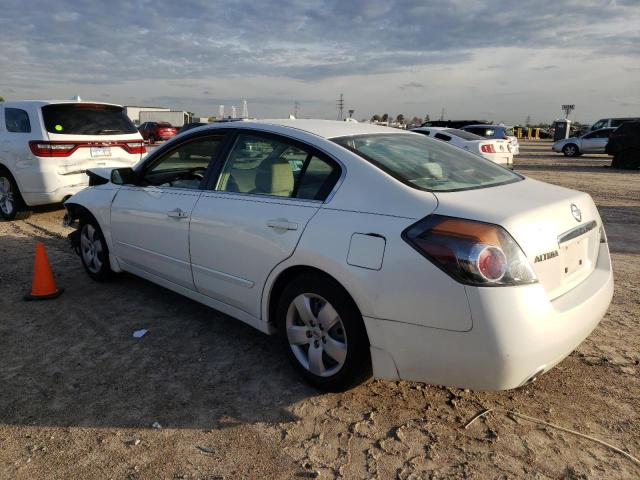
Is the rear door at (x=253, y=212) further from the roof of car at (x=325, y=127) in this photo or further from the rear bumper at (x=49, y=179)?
the rear bumper at (x=49, y=179)

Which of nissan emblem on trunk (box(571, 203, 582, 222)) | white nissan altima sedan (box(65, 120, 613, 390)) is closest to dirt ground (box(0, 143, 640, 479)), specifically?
white nissan altima sedan (box(65, 120, 613, 390))

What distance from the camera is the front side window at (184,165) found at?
3.86m

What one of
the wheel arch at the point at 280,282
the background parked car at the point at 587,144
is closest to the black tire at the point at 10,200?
the wheel arch at the point at 280,282

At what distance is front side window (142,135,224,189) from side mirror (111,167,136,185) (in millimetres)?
99

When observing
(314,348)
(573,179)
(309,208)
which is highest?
(309,208)

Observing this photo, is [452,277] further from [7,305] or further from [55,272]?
[55,272]

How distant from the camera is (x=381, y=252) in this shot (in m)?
2.55

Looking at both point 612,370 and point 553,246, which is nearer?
point 553,246

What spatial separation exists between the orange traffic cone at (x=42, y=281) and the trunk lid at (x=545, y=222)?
3713mm

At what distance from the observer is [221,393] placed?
3127mm

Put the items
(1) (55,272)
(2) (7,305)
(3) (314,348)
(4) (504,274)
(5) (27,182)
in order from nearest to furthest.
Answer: (4) (504,274) < (3) (314,348) < (2) (7,305) < (1) (55,272) < (5) (27,182)

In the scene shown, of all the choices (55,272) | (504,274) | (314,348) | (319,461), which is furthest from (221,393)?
(55,272)

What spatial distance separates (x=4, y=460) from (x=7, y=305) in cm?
242

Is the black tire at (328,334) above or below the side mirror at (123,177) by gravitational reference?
below
